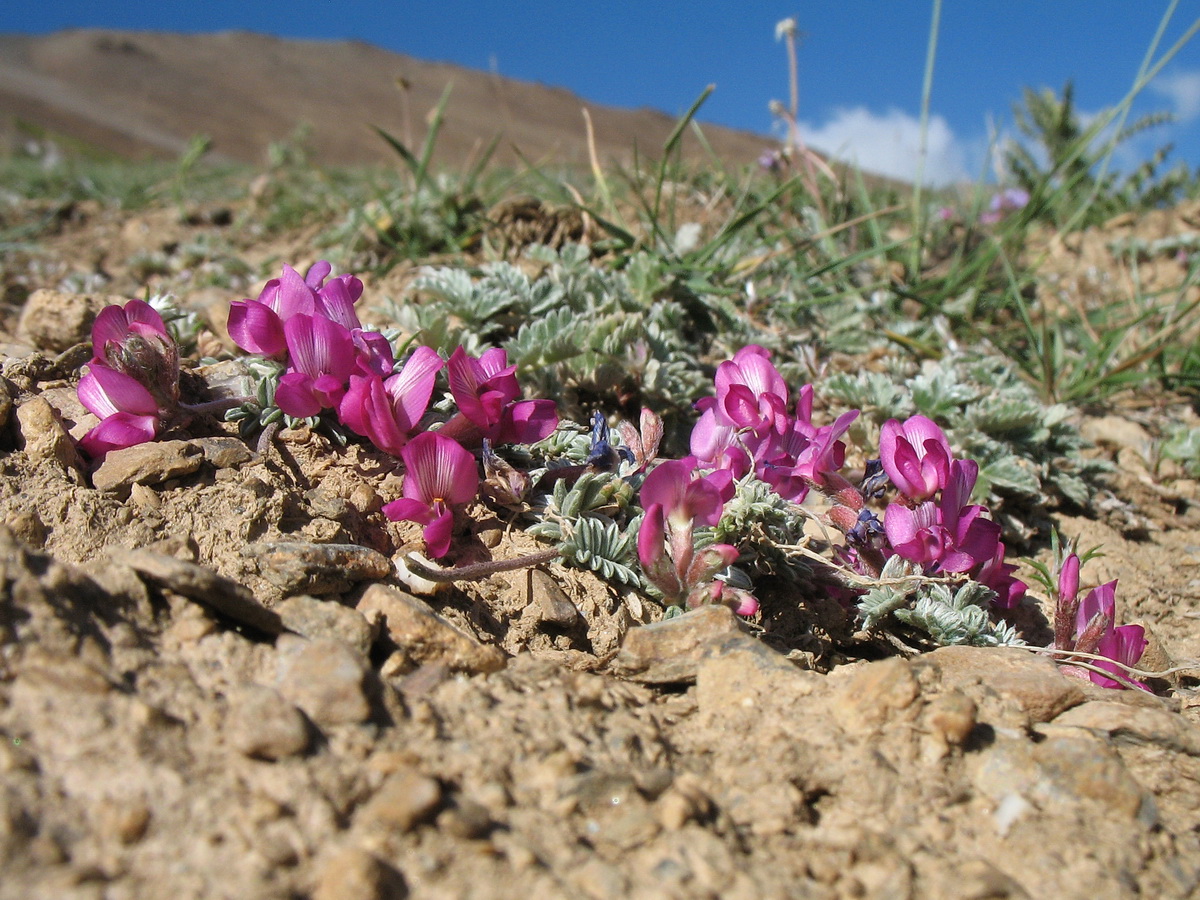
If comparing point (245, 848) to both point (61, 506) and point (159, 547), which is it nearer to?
point (159, 547)

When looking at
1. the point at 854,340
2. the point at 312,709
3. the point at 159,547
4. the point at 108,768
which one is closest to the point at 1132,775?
the point at 312,709

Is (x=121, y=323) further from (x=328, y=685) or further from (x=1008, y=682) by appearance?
(x=1008, y=682)

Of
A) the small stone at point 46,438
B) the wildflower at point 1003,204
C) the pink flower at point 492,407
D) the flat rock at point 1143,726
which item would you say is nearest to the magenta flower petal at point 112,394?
the small stone at point 46,438

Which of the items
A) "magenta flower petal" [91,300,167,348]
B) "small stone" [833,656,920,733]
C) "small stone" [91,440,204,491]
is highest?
Result: "magenta flower petal" [91,300,167,348]

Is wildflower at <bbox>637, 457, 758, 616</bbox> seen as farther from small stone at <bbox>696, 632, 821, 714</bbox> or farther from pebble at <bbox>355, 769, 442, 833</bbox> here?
pebble at <bbox>355, 769, 442, 833</bbox>

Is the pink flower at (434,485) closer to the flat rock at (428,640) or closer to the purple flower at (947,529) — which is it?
the flat rock at (428,640)

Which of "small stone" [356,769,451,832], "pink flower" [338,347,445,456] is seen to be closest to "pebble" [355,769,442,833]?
"small stone" [356,769,451,832]

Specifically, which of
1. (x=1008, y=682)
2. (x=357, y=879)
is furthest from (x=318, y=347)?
(x=1008, y=682)
